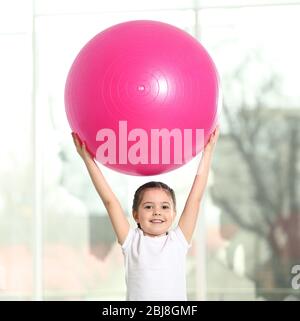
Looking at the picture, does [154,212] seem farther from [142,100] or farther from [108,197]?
[142,100]

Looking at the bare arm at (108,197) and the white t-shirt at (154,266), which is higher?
the bare arm at (108,197)

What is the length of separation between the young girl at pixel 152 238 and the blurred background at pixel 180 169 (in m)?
1.86

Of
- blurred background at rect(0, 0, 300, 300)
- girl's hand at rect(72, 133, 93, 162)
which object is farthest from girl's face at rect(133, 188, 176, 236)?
blurred background at rect(0, 0, 300, 300)

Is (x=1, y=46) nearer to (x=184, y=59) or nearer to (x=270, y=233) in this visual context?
(x=270, y=233)

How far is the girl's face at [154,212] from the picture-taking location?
188 cm

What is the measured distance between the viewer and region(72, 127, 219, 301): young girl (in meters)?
1.85

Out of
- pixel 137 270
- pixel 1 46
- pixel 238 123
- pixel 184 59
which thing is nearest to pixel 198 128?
pixel 184 59

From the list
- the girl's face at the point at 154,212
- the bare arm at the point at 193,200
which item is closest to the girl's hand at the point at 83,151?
the girl's face at the point at 154,212

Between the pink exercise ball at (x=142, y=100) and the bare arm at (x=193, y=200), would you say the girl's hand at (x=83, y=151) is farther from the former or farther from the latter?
the bare arm at (x=193, y=200)

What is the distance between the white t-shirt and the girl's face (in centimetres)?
2

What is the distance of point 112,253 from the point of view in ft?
12.7

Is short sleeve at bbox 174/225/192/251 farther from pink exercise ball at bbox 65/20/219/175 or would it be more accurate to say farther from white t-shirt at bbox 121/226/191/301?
pink exercise ball at bbox 65/20/219/175

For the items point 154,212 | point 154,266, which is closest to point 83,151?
point 154,212

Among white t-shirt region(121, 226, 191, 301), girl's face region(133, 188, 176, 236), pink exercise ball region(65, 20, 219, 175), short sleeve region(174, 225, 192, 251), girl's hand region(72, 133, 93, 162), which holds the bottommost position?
white t-shirt region(121, 226, 191, 301)
